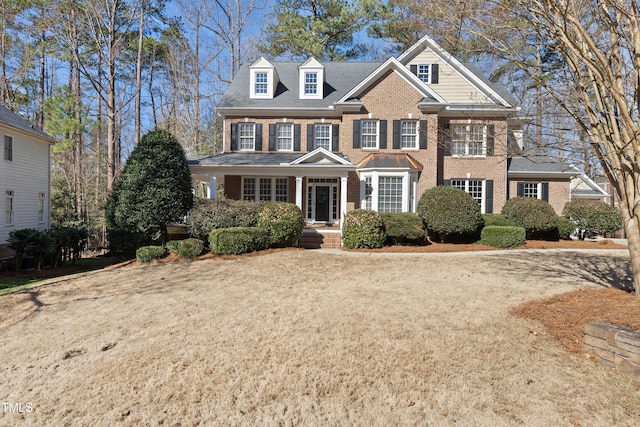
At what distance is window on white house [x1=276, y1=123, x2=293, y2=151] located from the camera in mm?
17734

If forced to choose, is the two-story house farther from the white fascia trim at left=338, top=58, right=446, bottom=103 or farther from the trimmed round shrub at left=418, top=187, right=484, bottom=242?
the trimmed round shrub at left=418, top=187, right=484, bottom=242

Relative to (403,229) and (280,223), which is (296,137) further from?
(403,229)

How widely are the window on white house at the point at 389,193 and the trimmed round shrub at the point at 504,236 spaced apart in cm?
385

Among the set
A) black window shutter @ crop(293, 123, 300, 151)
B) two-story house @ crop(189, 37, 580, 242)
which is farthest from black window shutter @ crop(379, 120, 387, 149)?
black window shutter @ crop(293, 123, 300, 151)

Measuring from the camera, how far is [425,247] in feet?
42.0

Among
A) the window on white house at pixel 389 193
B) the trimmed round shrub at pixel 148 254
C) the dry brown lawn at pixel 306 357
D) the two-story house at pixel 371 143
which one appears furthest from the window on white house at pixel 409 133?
the trimmed round shrub at pixel 148 254

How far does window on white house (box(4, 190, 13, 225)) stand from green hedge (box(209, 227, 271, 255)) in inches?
443

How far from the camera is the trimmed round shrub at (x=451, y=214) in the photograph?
13078mm

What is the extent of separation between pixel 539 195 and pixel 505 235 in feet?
20.2

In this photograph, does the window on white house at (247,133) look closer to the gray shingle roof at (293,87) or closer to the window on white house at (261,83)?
the gray shingle roof at (293,87)

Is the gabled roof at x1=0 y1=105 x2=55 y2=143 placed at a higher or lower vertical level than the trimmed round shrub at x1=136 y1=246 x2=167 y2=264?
higher

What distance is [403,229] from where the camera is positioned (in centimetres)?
1288

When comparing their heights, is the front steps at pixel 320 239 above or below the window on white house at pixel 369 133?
below

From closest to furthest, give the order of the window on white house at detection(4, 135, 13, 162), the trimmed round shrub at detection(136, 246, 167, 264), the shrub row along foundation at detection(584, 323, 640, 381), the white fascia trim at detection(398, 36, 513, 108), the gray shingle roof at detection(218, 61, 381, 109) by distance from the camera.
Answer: the shrub row along foundation at detection(584, 323, 640, 381) < the trimmed round shrub at detection(136, 246, 167, 264) < the window on white house at detection(4, 135, 13, 162) < the white fascia trim at detection(398, 36, 513, 108) < the gray shingle roof at detection(218, 61, 381, 109)
